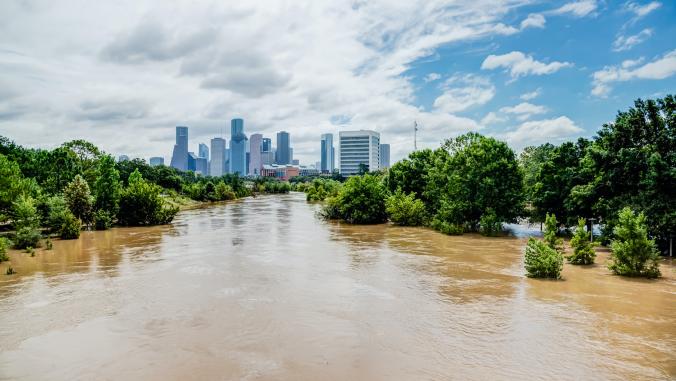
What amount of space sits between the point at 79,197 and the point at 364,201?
26.6m

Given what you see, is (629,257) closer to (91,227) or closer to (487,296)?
(487,296)

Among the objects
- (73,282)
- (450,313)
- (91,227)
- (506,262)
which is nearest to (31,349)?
(73,282)

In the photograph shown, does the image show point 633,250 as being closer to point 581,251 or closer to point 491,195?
point 581,251

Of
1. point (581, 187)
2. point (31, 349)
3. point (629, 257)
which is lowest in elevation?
point (31, 349)

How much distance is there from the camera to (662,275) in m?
20.0

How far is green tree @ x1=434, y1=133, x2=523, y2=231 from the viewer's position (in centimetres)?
3519

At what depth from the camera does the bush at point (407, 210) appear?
42625 millimetres

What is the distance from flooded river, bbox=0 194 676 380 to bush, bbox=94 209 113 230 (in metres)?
14.6

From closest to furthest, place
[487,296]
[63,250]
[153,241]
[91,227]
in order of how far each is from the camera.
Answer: [487,296], [63,250], [153,241], [91,227]

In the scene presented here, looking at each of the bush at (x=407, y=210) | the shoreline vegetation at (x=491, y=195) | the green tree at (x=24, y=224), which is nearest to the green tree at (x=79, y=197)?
the shoreline vegetation at (x=491, y=195)

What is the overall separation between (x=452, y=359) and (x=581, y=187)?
20.7m

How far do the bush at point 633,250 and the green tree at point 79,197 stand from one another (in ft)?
130

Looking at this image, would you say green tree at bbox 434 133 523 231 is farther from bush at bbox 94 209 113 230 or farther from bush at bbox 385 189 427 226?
A: bush at bbox 94 209 113 230

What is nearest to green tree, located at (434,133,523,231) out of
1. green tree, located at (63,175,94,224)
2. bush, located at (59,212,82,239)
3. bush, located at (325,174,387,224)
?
bush, located at (325,174,387,224)
